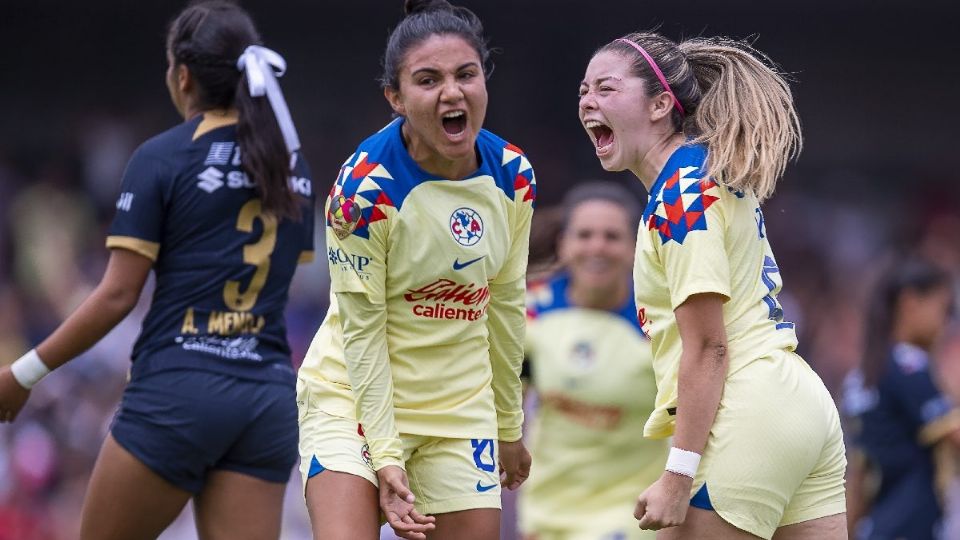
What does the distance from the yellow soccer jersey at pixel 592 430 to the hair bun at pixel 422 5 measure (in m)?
2.03

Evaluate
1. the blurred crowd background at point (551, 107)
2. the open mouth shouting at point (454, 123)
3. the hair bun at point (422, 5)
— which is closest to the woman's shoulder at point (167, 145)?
the hair bun at point (422, 5)

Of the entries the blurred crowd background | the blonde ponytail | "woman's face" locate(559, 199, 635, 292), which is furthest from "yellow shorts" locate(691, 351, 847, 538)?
the blurred crowd background

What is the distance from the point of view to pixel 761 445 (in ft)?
11.9

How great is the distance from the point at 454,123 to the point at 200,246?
3.71 ft

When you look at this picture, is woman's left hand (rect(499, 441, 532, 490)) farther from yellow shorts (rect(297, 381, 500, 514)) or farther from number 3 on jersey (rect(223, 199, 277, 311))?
number 3 on jersey (rect(223, 199, 277, 311))

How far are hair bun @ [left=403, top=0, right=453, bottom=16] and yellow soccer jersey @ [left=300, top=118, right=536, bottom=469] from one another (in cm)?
34

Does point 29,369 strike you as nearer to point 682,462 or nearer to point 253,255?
point 253,255

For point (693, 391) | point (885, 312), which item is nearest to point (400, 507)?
point (693, 391)

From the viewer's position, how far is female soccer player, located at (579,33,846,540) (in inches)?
142

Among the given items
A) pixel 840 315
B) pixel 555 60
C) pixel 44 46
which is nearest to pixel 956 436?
pixel 840 315

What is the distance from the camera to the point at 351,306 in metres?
4.06

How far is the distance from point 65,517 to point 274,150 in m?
5.56

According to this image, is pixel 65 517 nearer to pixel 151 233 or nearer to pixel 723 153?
pixel 151 233

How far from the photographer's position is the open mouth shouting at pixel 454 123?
4.04 m
